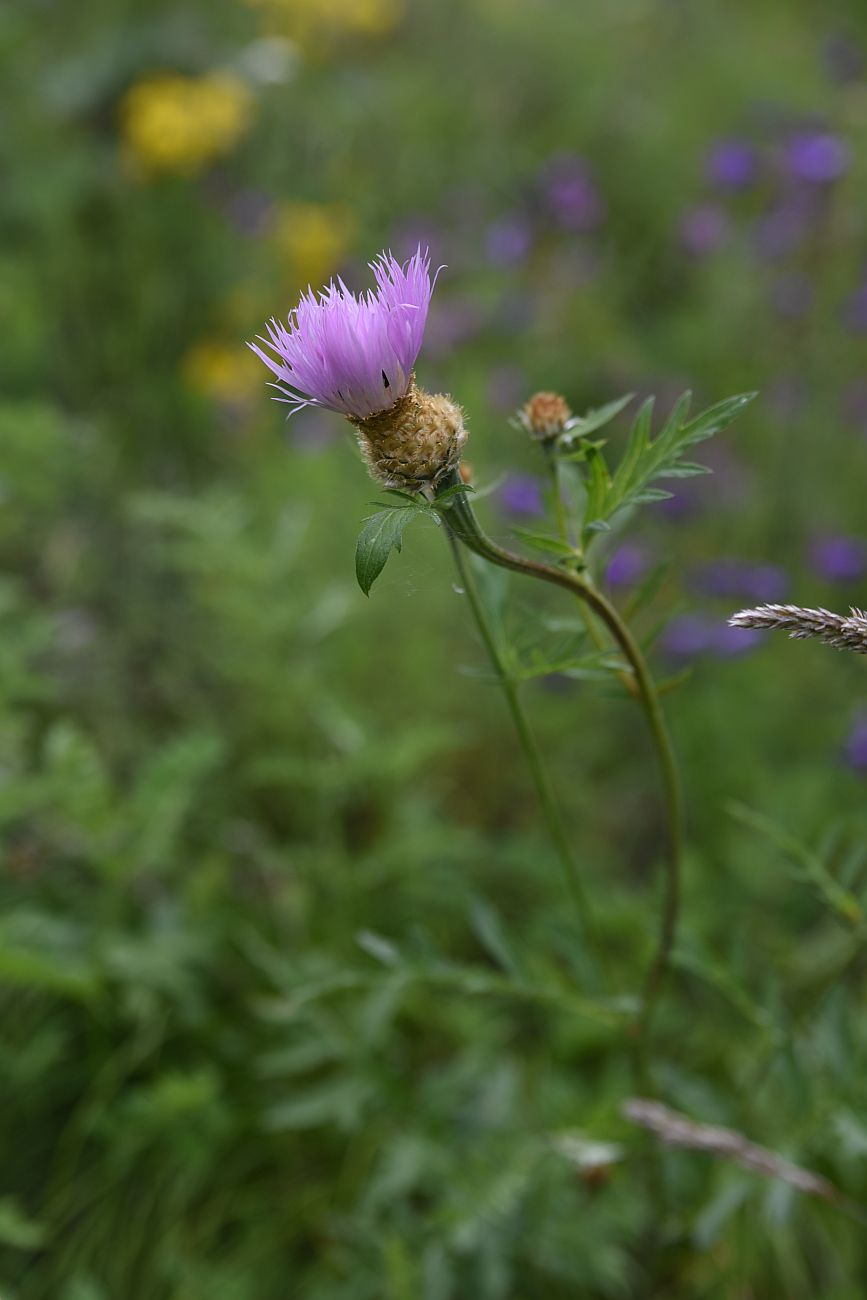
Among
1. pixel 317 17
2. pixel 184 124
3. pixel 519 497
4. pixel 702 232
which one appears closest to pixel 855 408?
pixel 702 232

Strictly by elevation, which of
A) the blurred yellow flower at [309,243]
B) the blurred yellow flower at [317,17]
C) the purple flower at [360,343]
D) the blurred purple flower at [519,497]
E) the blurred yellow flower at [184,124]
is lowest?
the purple flower at [360,343]

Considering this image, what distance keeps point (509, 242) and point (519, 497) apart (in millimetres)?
1364

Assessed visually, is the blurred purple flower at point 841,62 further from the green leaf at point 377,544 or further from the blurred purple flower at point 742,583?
the green leaf at point 377,544

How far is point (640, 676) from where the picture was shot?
90cm

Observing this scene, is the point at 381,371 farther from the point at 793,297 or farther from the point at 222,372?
the point at 793,297

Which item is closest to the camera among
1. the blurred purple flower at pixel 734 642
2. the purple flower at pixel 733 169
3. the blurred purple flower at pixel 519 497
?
the blurred purple flower at pixel 734 642

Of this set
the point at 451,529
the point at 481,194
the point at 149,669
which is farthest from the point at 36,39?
the point at 451,529

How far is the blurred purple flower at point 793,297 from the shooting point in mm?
3031

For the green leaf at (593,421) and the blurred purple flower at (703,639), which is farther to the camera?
the blurred purple flower at (703,639)

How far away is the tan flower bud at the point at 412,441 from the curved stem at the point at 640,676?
2 centimetres

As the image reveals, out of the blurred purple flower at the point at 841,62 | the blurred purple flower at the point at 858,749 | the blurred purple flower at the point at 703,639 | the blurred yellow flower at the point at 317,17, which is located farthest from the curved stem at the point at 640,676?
the blurred yellow flower at the point at 317,17

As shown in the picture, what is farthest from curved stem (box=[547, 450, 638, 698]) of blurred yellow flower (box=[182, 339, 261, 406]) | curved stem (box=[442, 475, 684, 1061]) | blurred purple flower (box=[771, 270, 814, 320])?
blurred purple flower (box=[771, 270, 814, 320])

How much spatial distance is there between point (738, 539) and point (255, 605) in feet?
4.74

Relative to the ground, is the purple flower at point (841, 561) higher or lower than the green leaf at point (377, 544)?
lower
